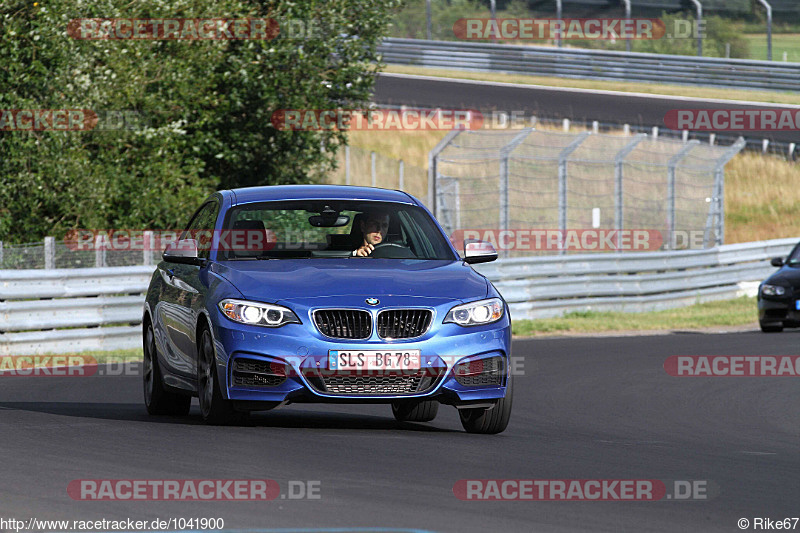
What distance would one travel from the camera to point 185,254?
1011 cm

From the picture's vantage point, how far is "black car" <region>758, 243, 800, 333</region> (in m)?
21.2

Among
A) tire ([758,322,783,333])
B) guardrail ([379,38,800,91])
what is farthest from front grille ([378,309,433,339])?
guardrail ([379,38,800,91])

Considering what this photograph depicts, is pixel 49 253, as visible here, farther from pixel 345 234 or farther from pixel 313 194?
pixel 345 234

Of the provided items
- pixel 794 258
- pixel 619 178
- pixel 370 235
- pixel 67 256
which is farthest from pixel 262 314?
pixel 619 178

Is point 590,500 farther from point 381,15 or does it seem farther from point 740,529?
point 381,15

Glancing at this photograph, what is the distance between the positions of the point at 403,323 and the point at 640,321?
15211 mm

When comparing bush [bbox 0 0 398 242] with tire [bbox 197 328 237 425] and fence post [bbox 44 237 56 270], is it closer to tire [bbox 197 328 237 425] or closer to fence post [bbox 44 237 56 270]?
fence post [bbox 44 237 56 270]

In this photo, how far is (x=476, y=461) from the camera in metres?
8.47

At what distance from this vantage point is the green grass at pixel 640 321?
2250cm

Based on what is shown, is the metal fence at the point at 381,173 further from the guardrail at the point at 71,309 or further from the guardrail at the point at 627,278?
the guardrail at the point at 71,309

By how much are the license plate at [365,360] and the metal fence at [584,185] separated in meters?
14.1

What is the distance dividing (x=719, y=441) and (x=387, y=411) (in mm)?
2892

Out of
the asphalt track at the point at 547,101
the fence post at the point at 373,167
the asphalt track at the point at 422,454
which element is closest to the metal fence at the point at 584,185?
the asphalt track at the point at 547,101

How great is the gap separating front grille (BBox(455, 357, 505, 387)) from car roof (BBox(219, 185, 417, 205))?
5.71 ft
